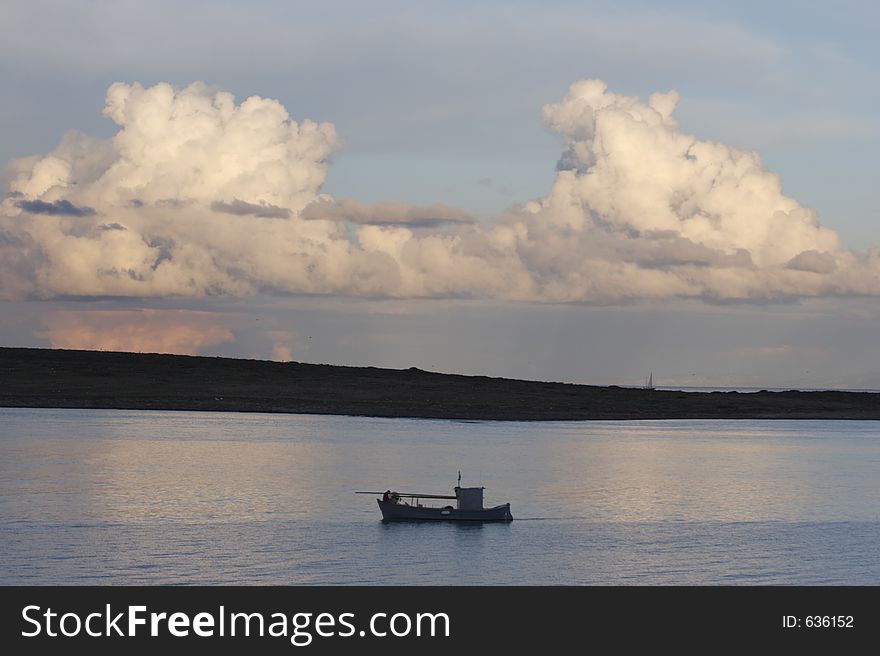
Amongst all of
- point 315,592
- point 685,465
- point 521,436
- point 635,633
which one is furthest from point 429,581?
point 521,436

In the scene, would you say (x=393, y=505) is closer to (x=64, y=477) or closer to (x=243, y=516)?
(x=243, y=516)

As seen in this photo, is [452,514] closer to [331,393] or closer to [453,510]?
[453,510]

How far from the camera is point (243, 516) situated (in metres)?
61.5

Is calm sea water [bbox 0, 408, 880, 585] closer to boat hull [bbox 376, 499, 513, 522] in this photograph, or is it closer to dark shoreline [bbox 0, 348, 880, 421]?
boat hull [bbox 376, 499, 513, 522]

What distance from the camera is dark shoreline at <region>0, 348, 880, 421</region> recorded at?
16200 centimetres

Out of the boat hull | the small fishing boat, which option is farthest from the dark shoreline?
the boat hull

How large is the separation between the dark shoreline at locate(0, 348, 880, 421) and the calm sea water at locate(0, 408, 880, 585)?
121 feet

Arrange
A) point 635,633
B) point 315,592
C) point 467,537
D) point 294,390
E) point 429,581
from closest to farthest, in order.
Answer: point 635,633, point 315,592, point 429,581, point 467,537, point 294,390

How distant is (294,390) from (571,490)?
321 feet

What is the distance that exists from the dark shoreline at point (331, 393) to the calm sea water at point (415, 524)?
3699cm

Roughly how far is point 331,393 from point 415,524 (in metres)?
108

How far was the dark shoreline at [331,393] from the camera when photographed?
162000 millimetres

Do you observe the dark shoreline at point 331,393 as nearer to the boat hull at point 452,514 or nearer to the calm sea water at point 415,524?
the calm sea water at point 415,524

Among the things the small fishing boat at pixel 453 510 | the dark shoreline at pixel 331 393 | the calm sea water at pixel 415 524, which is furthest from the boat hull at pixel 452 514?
the dark shoreline at pixel 331 393
